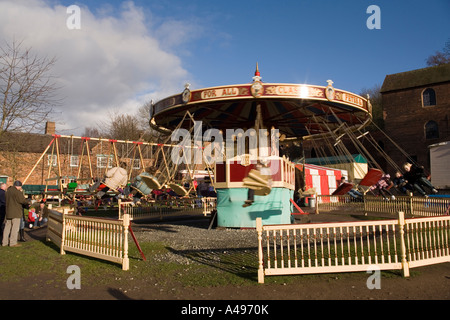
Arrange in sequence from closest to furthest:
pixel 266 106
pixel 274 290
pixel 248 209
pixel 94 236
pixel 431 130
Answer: pixel 274 290 < pixel 94 236 < pixel 248 209 < pixel 266 106 < pixel 431 130

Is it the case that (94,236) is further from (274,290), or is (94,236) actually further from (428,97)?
(428,97)

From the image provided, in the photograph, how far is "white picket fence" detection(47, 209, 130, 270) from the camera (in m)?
6.73

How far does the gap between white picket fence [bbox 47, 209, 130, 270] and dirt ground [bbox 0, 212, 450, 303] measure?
1.25m

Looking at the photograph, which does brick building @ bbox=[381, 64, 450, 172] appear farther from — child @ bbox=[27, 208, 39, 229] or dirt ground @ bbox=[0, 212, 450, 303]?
child @ bbox=[27, 208, 39, 229]

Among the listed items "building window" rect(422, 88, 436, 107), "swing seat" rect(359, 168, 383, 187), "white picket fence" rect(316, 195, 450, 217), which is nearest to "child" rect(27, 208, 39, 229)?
"swing seat" rect(359, 168, 383, 187)

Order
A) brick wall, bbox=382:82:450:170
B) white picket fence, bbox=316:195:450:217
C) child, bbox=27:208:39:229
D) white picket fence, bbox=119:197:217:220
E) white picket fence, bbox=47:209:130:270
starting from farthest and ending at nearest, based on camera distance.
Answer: brick wall, bbox=382:82:450:170, white picket fence, bbox=119:197:217:220, child, bbox=27:208:39:229, white picket fence, bbox=316:195:450:217, white picket fence, bbox=47:209:130:270

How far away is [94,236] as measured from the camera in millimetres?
7613

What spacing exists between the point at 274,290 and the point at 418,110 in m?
39.4

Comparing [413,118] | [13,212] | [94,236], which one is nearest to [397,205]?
[94,236]

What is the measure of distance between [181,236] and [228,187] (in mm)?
2674

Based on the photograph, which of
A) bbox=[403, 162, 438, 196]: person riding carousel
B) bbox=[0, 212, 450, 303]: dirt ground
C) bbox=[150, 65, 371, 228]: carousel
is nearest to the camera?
bbox=[0, 212, 450, 303]: dirt ground

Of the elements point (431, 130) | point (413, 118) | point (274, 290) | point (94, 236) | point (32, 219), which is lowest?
point (274, 290)

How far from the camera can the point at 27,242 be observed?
10203 millimetres

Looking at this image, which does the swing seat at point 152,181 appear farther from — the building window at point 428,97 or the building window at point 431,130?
the building window at point 428,97
